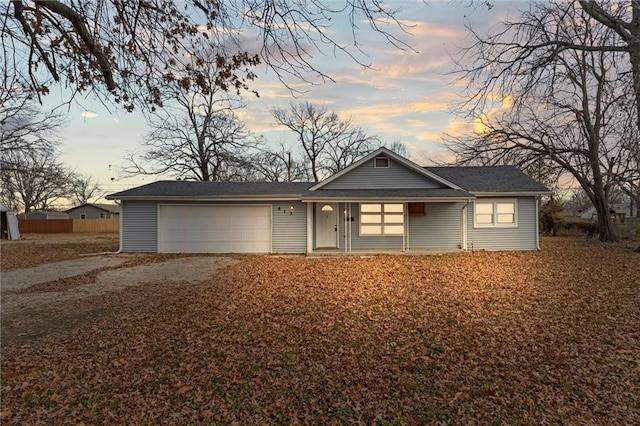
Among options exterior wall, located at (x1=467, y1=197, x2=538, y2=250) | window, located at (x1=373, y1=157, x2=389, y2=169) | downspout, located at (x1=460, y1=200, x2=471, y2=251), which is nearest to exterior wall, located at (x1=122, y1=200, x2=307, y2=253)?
window, located at (x1=373, y1=157, x2=389, y2=169)

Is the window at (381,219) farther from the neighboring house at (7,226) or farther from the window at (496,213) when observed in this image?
the neighboring house at (7,226)

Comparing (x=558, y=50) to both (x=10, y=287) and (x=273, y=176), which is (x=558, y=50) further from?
(x=273, y=176)

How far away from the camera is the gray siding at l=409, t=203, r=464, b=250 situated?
15805mm

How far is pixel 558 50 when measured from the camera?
9852 mm

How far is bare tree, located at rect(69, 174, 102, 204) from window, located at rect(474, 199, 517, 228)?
61903 millimetres

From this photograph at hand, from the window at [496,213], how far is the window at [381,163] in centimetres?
410

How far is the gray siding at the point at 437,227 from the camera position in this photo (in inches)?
622

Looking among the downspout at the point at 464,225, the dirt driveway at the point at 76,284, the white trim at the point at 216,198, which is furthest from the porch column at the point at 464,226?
the dirt driveway at the point at 76,284

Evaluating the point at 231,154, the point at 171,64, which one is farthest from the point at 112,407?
the point at 231,154

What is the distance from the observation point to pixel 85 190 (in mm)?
63438

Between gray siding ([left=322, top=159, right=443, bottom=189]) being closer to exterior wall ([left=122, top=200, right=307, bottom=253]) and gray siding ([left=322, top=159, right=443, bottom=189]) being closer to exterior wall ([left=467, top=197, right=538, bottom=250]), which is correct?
exterior wall ([left=122, top=200, right=307, bottom=253])

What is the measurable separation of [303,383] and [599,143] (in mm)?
22316

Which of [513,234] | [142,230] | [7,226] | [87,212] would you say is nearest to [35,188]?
[87,212]

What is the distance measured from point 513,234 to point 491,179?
2712 millimetres
